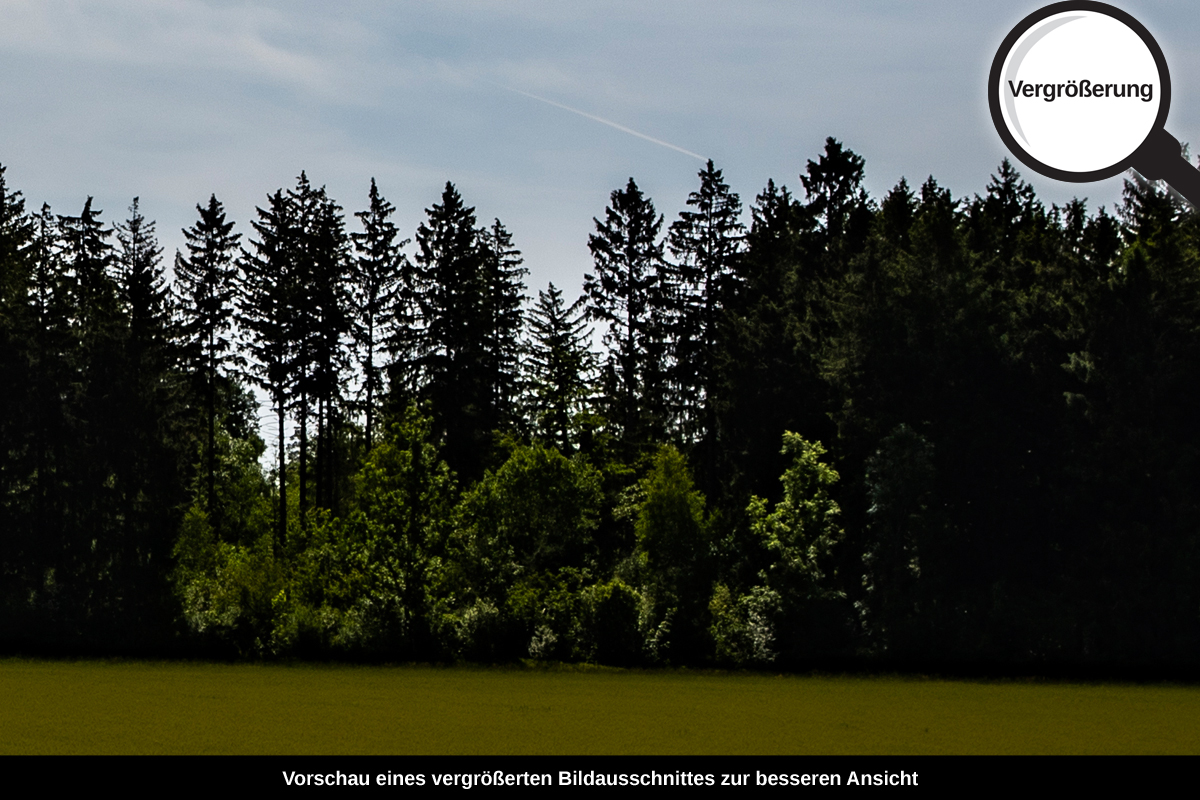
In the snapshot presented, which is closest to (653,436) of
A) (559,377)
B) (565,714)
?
(559,377)

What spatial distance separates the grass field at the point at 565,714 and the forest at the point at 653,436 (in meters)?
5.31

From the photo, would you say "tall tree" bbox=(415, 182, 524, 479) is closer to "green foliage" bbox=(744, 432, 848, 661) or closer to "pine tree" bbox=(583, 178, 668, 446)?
"pine tree" bbox=(583, 178, 668, 446)

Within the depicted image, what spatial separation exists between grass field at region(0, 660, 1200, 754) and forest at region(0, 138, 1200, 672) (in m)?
5.31

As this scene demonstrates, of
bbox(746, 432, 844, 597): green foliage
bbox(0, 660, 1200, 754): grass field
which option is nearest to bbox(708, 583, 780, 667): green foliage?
bbox(746, 432, 844, 597): green foliage

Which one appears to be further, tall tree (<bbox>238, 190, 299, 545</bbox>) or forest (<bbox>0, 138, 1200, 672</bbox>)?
tall tree (<bbox>238, 190, 299, 545</bbox>)

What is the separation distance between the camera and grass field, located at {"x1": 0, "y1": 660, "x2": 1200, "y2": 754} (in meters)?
25.6

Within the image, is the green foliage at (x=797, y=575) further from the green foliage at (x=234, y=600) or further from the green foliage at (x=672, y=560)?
the green foliage at (x=234, y=600)

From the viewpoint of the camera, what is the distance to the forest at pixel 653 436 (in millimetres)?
48188

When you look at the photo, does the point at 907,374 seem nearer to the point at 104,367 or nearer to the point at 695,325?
the point at 695,325

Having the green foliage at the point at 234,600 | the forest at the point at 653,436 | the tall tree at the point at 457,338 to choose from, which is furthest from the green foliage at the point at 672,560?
the green foliage at the point at 234,600

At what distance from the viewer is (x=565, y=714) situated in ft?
104

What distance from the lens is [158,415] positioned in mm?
59562

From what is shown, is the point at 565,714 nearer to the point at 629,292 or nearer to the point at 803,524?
the point at 803,524

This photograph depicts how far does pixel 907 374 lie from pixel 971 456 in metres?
4.34
